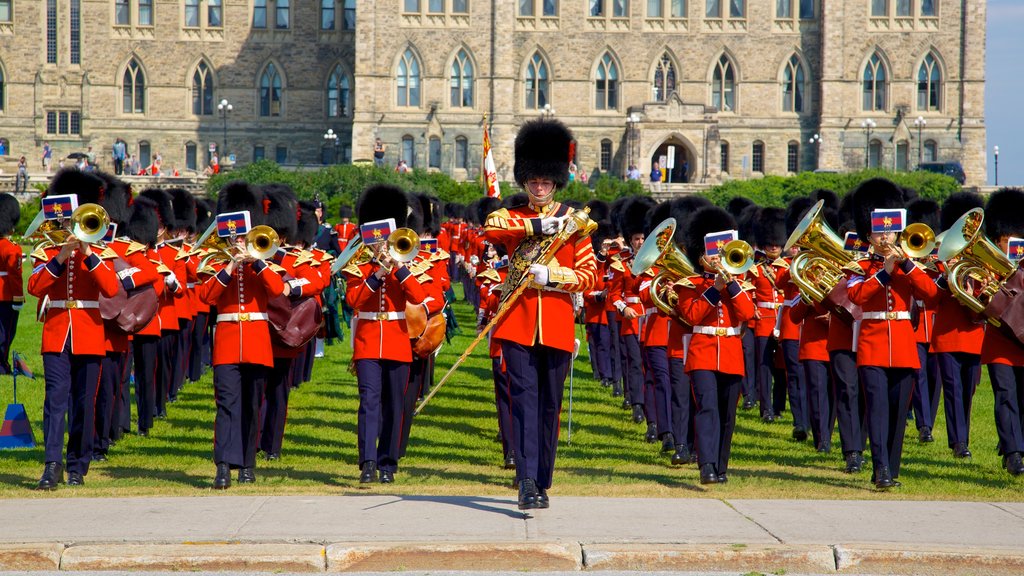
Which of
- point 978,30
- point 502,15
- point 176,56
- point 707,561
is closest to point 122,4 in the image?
point 176,56

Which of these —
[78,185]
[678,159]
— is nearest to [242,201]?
[78,185]

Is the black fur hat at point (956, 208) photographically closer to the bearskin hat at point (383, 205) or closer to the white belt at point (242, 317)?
the bearskin hat at point (383, 205)

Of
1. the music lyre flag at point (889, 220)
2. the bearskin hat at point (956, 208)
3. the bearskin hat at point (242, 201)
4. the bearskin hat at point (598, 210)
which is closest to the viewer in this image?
the music lyre flag at point (889, 220)

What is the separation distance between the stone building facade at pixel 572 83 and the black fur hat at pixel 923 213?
4913 centimetres

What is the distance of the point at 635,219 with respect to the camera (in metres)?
15.1

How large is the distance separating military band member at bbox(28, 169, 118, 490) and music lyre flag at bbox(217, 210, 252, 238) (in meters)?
0.79

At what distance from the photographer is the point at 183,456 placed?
11.6m

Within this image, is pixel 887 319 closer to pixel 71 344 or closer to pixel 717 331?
pixel 717 331

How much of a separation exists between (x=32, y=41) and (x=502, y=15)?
21.4 m

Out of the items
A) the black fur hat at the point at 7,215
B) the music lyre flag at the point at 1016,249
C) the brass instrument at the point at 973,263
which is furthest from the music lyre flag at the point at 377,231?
the black fur hat at the point at 7,215

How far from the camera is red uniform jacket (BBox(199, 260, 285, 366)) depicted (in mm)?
10062

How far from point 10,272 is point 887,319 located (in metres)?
8.20

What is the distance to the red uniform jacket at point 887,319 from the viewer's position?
33.6ft

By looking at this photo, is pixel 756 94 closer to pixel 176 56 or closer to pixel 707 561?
pixel 176 56
